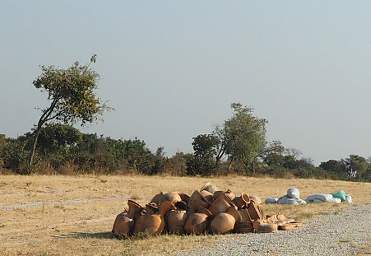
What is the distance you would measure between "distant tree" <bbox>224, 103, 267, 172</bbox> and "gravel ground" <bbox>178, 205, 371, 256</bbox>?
112 feet

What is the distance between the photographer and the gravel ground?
481 inches

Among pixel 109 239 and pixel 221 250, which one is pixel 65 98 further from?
pixel 221 250

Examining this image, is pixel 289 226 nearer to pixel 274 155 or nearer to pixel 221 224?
pixel 221 224

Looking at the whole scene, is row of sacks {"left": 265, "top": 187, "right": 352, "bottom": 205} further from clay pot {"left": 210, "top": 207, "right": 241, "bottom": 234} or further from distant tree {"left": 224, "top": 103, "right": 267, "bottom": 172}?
distant tree {"left": 224, "top": 103, "right": 267, "bottom": 172}

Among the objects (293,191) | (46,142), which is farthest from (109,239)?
(46,142)

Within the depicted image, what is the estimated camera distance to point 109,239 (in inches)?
574

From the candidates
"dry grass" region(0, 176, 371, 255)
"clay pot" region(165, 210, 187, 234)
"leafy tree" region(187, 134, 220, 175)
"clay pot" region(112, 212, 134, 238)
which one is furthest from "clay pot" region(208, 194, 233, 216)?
"leafy tree" region(187, 134, 220, 175)

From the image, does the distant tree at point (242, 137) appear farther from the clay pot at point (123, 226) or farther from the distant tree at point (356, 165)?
the clay pot at point (123, 226)

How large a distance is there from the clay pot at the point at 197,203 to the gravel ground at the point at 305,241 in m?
1.17

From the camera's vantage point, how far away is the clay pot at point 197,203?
1562 centimetres

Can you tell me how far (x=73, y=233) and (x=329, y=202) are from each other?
1348 centimetres

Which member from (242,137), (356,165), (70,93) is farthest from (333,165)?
(70,93)

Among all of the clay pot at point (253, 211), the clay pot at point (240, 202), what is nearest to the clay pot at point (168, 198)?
the clay pot at point (240, 202)

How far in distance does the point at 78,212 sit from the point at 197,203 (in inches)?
255
